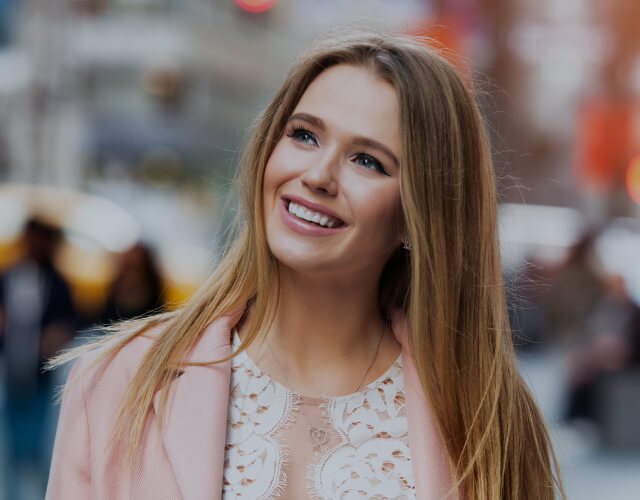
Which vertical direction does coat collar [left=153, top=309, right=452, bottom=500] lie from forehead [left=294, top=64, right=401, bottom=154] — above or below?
below

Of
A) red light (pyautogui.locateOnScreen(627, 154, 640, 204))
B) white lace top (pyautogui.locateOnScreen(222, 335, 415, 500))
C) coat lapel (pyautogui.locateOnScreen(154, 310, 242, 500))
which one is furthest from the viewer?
red light (pyautogui.locateOnScreen(627, 154, 640, 204))

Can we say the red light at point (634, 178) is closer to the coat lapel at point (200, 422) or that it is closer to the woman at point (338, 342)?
the woman at point (338, 342)

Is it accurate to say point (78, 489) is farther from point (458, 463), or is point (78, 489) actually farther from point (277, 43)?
point (277, 43)

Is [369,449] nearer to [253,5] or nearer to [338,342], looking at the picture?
[338,342]

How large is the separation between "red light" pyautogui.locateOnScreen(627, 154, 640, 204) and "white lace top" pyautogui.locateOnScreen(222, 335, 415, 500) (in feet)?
25.6

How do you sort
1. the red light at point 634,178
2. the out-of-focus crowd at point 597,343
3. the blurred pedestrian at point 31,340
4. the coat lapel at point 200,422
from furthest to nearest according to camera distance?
the red light at point 634,178 < the out-of-focus crowd at point 597,343 < the blurred pedestrian at point 31,340 < the coat lapel at point 200,422

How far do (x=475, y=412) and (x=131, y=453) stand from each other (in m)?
0.86

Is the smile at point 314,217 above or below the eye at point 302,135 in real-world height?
below

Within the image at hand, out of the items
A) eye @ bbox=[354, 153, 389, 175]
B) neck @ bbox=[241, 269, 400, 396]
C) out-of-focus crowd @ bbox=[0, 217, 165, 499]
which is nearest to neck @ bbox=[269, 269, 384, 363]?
neck @ bbox=[241, 269, 400, 396]

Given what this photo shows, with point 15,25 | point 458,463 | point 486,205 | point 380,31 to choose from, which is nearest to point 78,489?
point 458,463

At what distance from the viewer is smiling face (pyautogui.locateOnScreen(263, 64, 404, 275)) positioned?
7.21ft

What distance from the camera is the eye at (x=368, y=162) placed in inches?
88.6

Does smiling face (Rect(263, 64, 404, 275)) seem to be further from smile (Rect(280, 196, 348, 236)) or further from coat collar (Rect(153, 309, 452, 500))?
coat collar (Rect(153, 309, 452, 500))

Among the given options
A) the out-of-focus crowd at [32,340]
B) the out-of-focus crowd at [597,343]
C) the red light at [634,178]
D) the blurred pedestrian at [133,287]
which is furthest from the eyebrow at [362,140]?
the red light at [634,178]
